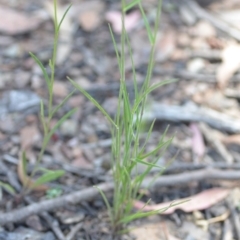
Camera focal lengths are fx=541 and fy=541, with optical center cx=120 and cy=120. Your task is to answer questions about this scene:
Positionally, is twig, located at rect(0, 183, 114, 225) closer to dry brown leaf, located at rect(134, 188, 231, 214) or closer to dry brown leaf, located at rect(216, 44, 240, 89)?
dry brown leaf, located at rect(134, 188, 231, 214)

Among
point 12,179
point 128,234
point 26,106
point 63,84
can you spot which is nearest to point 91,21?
point 63,84

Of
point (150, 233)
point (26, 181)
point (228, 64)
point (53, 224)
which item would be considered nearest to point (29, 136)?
point (26, 181)

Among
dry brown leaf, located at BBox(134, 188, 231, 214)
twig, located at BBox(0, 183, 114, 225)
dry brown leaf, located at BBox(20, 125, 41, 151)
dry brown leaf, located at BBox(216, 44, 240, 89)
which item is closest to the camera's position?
twig, located at BBox(0, 183, 114, 225)

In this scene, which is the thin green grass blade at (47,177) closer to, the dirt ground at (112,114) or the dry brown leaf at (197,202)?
the dirt ground at (112,114)

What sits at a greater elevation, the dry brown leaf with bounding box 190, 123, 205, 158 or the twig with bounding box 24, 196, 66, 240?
the dry brown leaf with bounding box 190, 123, 205, 158

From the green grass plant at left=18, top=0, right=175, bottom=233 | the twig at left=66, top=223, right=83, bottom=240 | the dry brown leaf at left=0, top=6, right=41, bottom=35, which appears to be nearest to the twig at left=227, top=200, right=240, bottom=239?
the green grass plant at left=18, top=0, right=175, bottom=233

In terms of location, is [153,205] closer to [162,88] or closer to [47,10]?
[162,88]

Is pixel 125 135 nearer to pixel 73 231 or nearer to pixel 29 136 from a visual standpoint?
pixel 73 231
